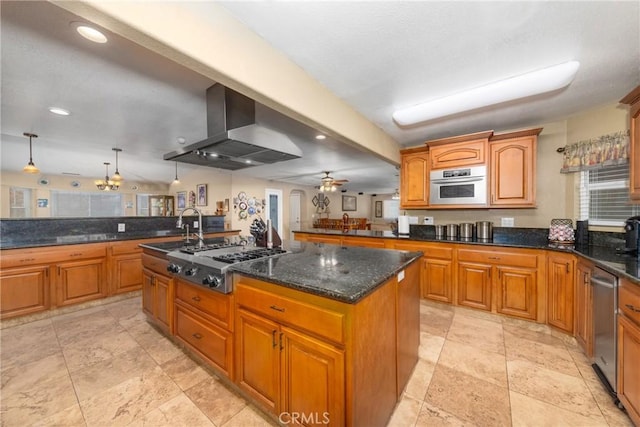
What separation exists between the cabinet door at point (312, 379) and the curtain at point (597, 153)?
3.04 metres

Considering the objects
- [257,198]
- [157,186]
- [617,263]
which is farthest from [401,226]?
[157,186]

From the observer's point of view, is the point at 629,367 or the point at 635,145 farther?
the point at 635,145

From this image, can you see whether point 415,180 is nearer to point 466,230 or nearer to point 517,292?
point 466,230

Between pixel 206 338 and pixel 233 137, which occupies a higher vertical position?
pixel 233 137

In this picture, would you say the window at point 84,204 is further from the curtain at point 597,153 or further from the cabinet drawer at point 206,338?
the curtain at point 597,153

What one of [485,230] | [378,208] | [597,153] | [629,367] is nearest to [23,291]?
[629,367]

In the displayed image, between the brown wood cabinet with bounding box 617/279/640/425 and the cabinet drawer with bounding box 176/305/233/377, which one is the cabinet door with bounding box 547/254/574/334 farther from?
the cabinet drawer with bounding box 176/305/233/377

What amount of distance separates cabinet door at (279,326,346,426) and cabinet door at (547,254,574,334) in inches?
97.7

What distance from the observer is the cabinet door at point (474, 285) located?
2.64m

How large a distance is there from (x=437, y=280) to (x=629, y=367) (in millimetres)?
1641

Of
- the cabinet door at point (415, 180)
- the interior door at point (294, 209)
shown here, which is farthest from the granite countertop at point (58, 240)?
the interior door at point (294, 209)

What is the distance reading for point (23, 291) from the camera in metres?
2.60

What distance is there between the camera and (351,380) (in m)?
1.02

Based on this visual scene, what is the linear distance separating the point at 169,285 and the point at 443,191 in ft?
10.6
